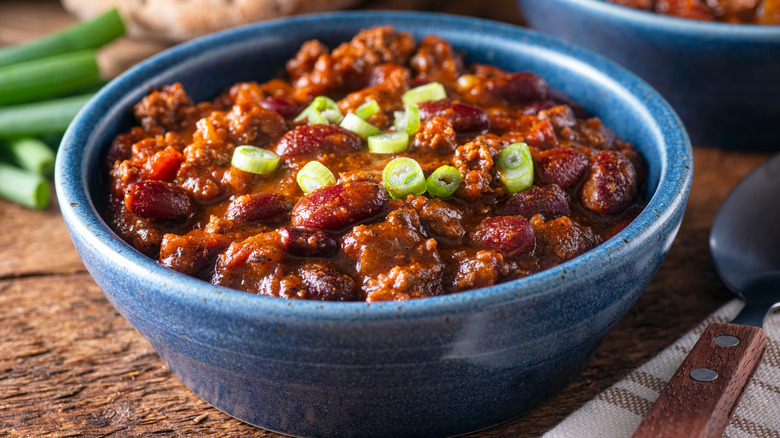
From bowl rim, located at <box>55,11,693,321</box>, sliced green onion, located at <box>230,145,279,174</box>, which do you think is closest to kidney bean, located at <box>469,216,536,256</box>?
bowl rim, located at <box>55,11,693,321</box>

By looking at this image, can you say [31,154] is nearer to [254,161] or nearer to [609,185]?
[254,161]

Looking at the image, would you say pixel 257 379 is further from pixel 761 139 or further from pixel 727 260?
pixel 761 139

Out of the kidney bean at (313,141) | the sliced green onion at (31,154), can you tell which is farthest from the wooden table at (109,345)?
the kidney bean at (313,141)

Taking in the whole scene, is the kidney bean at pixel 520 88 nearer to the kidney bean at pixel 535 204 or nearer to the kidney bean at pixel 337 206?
the kidney bean at pixel 535 204

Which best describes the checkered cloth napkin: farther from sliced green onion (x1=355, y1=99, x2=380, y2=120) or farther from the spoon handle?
sliced green onion (x1=355, y1=99, x2=380, y2=120)

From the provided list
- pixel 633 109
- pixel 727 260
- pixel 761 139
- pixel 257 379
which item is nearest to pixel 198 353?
pixel 257 379

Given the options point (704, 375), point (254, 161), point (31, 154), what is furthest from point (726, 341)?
point (31, 154)
